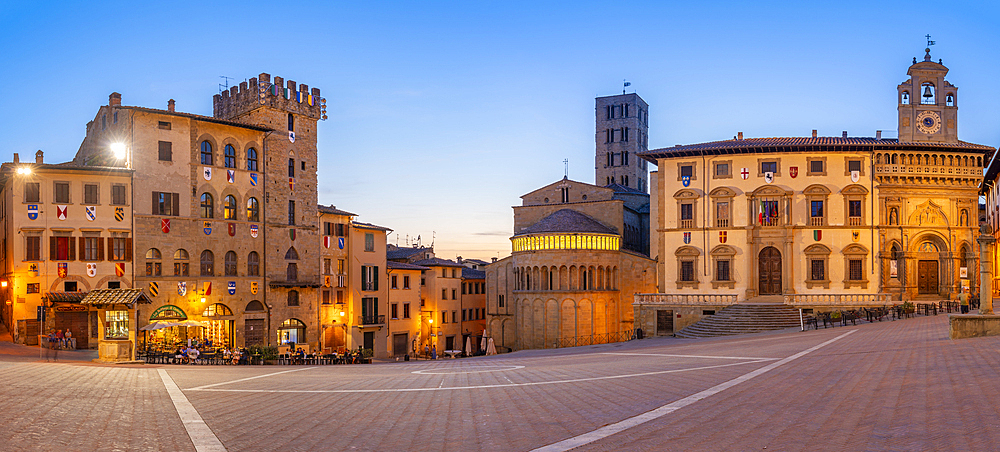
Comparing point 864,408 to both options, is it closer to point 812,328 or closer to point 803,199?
point 812,328

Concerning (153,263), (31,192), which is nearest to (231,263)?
(153,263)

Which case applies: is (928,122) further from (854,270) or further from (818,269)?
(818,269)

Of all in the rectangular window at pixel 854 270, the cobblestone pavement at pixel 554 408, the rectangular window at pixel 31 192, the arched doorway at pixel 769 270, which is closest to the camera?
the cobblestone pavement at pixel 554 408

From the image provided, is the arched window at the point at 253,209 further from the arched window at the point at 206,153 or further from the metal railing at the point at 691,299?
the metal railing at the point at 691,299

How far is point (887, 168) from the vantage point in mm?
53062

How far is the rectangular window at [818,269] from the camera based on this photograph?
5470cm

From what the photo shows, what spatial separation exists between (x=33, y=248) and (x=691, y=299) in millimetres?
43117

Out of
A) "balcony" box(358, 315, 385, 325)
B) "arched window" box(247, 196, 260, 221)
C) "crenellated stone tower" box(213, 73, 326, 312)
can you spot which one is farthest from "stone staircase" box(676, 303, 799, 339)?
"arched window" box(247, 196, 260, 221)

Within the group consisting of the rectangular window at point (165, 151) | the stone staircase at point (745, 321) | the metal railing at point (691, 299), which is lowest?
the stone staircase at point (745, 321)

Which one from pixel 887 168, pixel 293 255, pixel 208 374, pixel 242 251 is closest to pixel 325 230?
pixel 293 255

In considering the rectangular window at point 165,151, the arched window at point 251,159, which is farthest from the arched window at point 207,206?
the arched window at point 251,159

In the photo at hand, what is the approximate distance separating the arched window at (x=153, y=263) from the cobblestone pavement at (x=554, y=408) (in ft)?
81.2

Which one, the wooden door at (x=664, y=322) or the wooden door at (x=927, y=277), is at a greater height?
the wooden door at (x=927, y=277)

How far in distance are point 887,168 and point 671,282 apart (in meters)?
17.6
